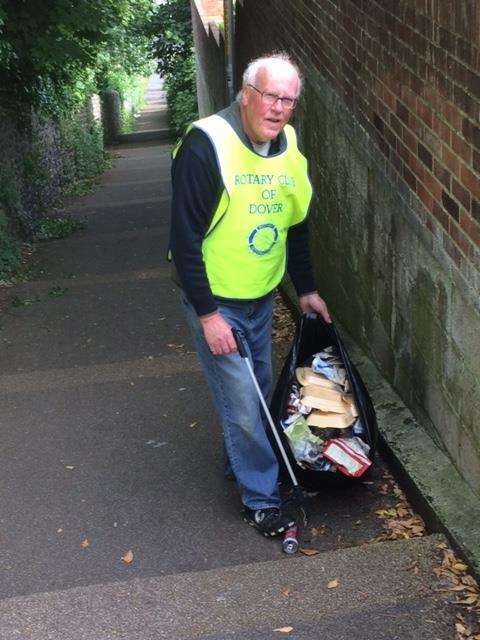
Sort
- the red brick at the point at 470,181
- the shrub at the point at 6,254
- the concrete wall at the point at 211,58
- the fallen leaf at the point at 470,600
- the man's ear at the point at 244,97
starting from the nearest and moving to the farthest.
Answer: the fallen leaf at the point at 470,600
the red brick at the point at 470,181
the man's ear at the point at 244,97
the shrub at the point at 6,254
the concrete wall at the point at 211,58

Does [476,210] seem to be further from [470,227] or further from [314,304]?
[314,304]

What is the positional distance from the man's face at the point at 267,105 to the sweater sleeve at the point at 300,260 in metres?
0.58

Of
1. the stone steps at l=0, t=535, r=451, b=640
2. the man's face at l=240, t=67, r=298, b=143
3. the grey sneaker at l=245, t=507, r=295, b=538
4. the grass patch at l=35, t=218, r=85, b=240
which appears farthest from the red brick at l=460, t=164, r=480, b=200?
the grass patch at l=35, t=218, r=85, b=240

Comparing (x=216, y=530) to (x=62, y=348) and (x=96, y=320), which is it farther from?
(x=96, y=320)

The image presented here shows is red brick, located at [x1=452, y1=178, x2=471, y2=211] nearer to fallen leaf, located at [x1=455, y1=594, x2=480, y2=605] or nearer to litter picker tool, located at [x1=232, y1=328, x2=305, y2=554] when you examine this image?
litter picker tool, located at [x1=232, y1=328, x2=305, y2=554]

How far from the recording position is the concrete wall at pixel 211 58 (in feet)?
41.5

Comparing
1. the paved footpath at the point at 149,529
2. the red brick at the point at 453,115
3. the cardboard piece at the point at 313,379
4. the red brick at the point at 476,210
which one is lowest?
the paved footpath at the point at 149,529

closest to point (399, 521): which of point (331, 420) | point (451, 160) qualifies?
point (331, 420)

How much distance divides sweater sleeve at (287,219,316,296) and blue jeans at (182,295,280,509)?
0.22 meters

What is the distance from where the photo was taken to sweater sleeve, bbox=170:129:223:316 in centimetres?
327

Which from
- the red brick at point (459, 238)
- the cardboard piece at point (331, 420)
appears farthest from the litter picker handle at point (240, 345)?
the red brick at point (459, 238)

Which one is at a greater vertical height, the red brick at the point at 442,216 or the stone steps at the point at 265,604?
the red brick at the point at 442,216

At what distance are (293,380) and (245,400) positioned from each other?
1.12ft

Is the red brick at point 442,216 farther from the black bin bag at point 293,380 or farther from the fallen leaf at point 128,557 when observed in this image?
the fallen leaf at point 128,557
